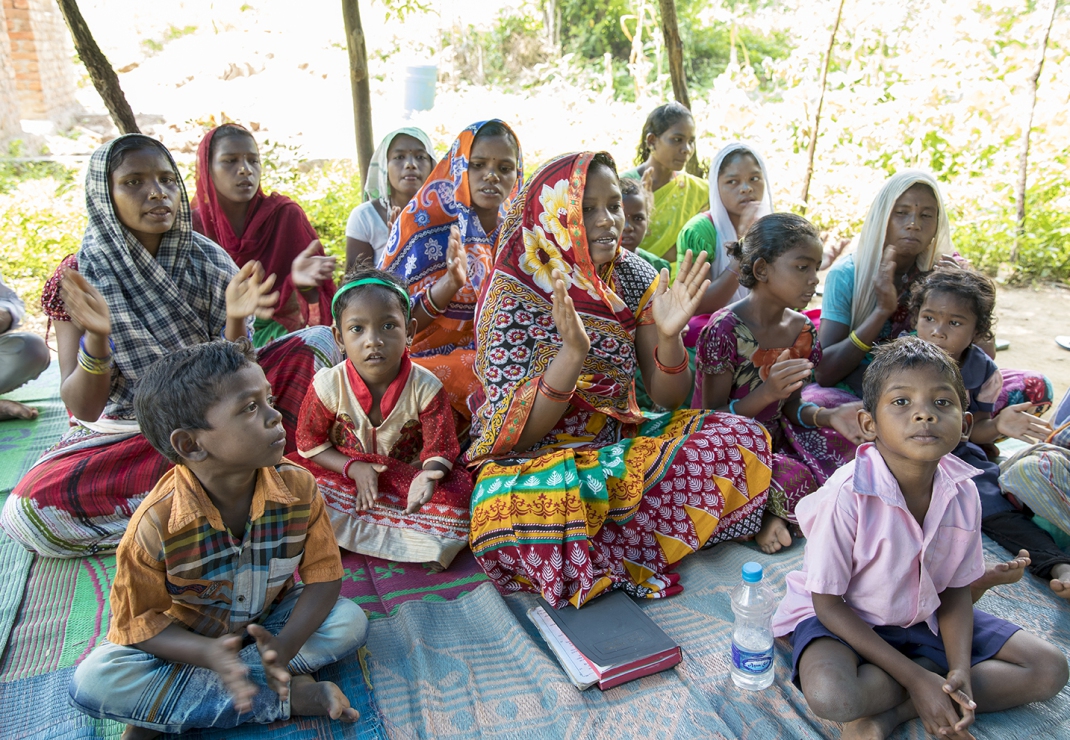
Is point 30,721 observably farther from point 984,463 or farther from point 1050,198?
point 1050,198

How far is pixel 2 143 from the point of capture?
27.9 feet

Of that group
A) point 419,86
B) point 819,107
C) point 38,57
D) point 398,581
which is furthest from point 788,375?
point 38,57

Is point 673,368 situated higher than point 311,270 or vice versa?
point 311,270

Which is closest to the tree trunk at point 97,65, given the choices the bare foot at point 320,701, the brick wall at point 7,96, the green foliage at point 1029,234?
the bare foot at point 320,701

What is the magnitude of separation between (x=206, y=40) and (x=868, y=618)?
49.8 feet

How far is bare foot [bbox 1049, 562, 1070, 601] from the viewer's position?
7.35ft

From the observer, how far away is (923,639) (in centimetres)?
188

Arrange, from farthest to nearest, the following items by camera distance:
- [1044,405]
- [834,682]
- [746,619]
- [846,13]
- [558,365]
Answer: [846,13]
[1044,405]
[558,365]
[746,619]
[834,682]

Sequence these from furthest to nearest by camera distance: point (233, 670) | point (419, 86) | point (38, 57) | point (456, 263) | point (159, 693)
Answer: point (38, 57)
point (419, 86)
point (456, 263)
point (159, 693)
point (233, 670)

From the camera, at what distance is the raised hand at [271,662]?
1.59 m

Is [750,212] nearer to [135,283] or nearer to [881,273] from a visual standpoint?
[881,273]

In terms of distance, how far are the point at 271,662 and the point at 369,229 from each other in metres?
2.79

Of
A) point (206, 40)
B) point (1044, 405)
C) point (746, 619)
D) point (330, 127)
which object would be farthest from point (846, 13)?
point (206, 40)

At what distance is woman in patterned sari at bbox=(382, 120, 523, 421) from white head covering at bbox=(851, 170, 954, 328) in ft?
5.15
